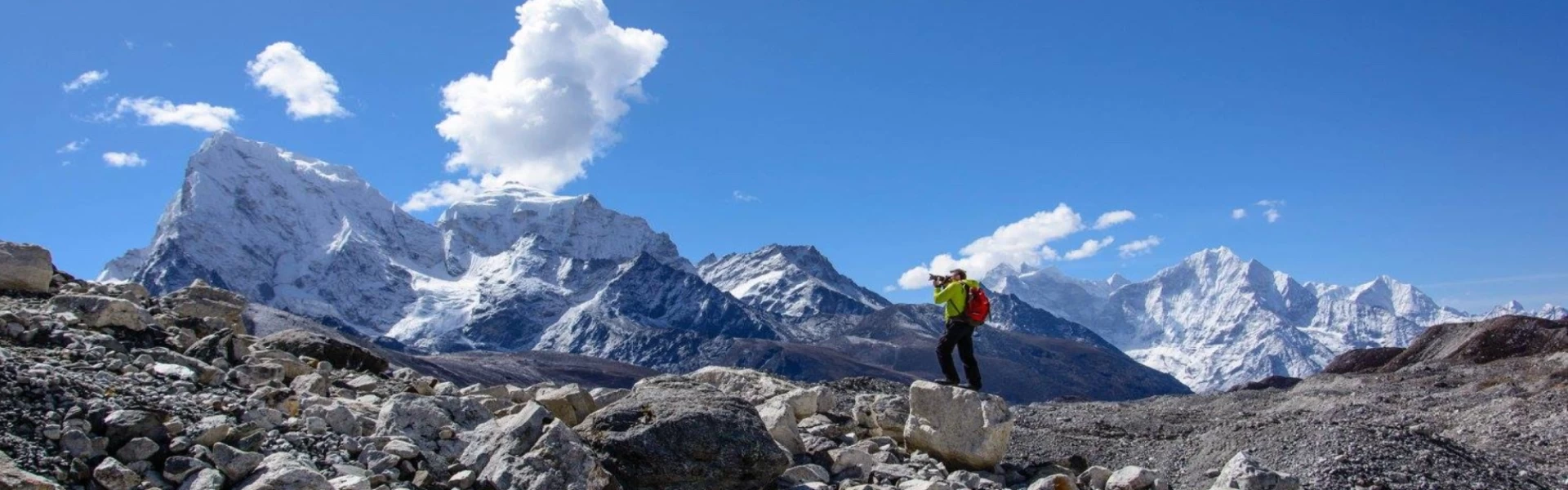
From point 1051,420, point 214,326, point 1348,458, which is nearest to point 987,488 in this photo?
point 1348,458

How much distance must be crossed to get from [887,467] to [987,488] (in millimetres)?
1421

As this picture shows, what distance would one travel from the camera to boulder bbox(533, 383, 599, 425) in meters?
15.3

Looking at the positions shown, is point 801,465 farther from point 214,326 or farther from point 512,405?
point 214,326

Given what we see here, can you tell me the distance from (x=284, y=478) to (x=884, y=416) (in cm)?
1045

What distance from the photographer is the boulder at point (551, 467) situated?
37.4ft

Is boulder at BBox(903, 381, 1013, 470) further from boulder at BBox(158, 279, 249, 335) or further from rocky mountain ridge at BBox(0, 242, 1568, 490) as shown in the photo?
boulder at BBox(158, 279, 249, 335)

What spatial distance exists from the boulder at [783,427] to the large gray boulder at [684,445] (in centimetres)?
160

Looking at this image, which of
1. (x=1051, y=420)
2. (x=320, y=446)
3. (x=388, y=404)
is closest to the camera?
(x=320, y=446)

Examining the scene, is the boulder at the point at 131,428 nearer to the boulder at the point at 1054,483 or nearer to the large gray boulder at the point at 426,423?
the large gray boulder at the point at 426,423

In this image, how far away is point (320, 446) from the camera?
11.5 meters

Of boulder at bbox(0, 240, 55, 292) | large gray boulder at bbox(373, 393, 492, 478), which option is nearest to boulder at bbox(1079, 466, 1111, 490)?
large gray boulder at bbox(373, 393, 492, 478)

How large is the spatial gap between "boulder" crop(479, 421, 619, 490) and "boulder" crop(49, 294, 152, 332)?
26.2 feet

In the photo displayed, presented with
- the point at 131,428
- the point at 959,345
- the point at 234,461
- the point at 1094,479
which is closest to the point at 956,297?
the point at 959,345

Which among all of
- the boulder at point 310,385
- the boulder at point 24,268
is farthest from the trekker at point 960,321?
the boulder at point 24,268
